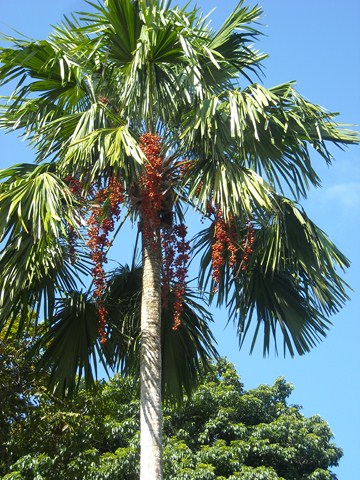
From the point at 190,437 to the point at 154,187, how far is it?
45.3ft

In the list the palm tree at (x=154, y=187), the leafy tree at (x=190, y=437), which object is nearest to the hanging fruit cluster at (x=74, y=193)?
the palm tree at (x=154, y=187)

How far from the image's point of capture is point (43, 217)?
7.07 metres

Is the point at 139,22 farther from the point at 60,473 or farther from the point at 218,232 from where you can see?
the point at 60,473

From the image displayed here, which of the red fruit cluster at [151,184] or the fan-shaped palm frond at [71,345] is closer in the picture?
the red fruit cluster at [151,184]

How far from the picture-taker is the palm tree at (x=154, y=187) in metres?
7.34

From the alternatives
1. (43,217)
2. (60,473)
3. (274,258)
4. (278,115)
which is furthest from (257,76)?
(60,473)

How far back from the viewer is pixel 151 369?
284 inches

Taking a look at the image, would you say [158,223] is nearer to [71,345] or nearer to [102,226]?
[102,226]

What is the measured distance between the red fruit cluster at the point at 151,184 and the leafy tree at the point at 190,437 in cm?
448

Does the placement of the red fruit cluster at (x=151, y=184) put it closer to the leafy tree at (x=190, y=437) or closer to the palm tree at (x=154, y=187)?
the palm tree at (x=154, y=187)

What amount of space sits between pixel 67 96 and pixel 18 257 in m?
1.76

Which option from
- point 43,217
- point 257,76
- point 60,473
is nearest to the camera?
point 43,217

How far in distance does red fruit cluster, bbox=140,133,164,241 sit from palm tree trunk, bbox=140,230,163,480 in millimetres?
224

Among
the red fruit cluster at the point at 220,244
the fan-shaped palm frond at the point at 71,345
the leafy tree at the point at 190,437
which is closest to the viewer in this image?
the red fruit cluster at the point at 220,244
